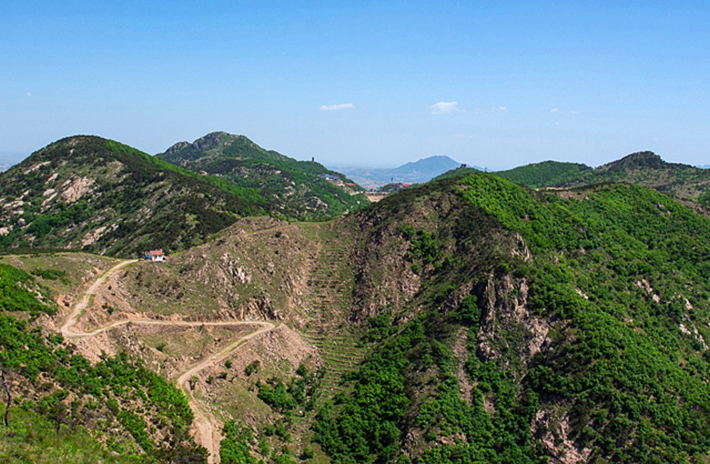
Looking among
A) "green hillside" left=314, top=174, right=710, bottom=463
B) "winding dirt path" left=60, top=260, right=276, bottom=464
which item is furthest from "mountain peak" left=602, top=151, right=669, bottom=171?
"winding dirt path" left=60, top=260, right=276, bottom=464

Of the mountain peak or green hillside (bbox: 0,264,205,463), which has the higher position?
the mountain peak

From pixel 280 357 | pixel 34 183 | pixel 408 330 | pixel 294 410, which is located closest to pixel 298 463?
pixel 294 410

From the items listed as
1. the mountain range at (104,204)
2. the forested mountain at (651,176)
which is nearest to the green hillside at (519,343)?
the mountain range at (104,204)

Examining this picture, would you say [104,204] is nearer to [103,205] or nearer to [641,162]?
[103,205]

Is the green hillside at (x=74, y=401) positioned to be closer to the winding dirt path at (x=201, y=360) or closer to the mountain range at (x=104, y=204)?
the winding dirt path at (x=201, y=360)

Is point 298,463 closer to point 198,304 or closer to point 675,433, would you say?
point 198,304

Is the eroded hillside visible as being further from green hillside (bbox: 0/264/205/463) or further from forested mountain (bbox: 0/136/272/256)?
forested mountain (bbox: 0/136/272/256)
